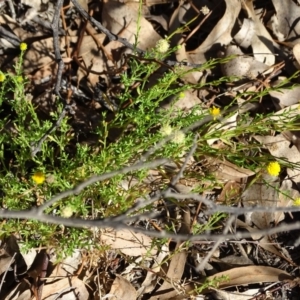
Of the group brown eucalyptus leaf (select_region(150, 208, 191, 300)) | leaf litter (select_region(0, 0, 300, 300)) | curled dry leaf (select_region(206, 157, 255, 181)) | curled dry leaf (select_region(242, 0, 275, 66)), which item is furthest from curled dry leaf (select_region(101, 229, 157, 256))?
curled dry leaf (select_region(242, 0, 275, 66))

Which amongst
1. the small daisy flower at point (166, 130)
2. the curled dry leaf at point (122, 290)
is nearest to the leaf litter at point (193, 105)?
the curled dry leaf at point (122, 290)

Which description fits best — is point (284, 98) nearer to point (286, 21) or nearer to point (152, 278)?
point (286, 21)

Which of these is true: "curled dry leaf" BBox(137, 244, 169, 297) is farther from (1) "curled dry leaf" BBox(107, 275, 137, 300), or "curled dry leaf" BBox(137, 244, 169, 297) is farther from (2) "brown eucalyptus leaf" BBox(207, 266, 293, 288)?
(2) "brown eucalyptus leaf" BBox(207, 266, 293, 288)

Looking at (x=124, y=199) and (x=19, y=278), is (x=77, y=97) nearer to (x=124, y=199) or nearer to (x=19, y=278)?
(x=124, y=199)

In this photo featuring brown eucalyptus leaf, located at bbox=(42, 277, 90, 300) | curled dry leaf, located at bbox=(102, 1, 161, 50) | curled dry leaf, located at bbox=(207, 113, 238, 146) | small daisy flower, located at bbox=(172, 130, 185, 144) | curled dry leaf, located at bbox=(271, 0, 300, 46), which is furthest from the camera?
curled dry leaf, located at bbox=(271, 0, 300, 46)

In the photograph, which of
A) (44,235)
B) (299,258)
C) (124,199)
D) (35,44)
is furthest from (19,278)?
(299,258)

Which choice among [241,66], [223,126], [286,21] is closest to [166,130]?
Result: [223,126]

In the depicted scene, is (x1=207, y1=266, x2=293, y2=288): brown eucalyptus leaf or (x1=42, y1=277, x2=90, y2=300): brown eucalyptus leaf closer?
(x1=42, y1=277, x2=90, y2=300): brown eucalyptus leaf

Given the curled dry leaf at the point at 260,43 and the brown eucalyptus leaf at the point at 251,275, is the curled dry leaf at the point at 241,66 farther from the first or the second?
the brown eucalyptus leaf at the point at 251,275
